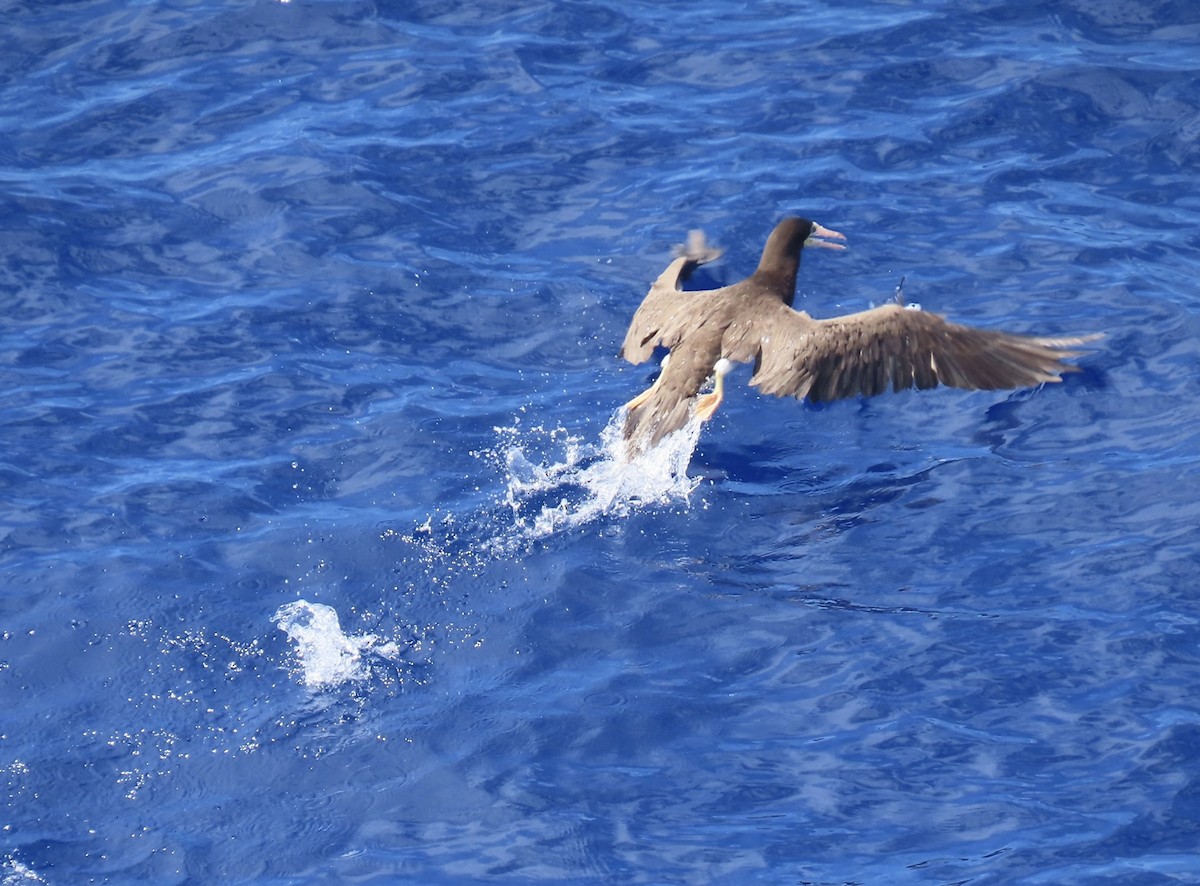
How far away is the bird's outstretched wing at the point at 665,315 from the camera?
32.6 ft

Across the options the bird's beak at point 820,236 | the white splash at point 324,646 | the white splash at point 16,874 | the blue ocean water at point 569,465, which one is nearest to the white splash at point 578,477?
the blue ocean water at point 569,465

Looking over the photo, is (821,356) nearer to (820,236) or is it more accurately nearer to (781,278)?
(781,278)

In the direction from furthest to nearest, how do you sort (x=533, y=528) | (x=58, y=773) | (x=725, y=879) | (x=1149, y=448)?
(x=1149, y=448) < (x=533, y=528) < (x=58, y=773) < (x=725, y=879)

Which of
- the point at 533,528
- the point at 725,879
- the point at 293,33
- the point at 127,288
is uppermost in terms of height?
the point at 293,33

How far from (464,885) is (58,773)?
224cm

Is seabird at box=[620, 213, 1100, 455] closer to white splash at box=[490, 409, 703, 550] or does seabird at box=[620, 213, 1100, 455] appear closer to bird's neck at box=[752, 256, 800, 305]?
white splash at box=[490, 409, 703, 550]

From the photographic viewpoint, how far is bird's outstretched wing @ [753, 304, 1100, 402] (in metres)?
9.21

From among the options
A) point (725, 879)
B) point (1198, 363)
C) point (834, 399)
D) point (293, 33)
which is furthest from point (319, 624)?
point (293, 33)

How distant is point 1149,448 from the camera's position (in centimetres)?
930

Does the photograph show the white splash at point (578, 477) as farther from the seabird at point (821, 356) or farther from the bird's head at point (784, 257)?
the bird's head at point (784, 257)

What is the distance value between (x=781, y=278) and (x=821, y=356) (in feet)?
3.95

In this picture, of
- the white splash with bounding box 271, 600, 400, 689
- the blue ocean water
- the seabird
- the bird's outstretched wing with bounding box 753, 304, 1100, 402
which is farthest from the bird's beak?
the white splash with bounding box 271, 600, 400, 689

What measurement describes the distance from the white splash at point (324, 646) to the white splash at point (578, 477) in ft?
3.52

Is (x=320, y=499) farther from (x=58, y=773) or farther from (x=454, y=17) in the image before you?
(x=454, y=17)
